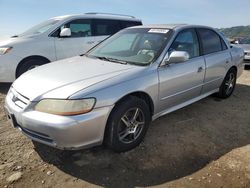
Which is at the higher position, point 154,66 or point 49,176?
point 154,66

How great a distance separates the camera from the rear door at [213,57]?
4.64 meters

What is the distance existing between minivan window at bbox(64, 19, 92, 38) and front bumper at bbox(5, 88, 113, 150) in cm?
427

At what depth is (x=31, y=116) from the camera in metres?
2.84

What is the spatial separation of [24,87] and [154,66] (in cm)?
166

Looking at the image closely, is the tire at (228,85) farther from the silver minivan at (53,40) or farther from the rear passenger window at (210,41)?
the silver minivan at (53,40)

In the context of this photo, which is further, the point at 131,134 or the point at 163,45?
the point at 163,45

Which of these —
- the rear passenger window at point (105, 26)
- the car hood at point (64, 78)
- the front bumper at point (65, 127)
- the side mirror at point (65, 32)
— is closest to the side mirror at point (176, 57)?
the car hood at point (64, 78)

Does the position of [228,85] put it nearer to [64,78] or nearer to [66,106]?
[64,78]

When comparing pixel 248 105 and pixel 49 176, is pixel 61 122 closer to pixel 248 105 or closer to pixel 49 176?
pixel 49 176

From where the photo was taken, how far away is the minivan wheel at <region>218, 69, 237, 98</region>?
5452 mm

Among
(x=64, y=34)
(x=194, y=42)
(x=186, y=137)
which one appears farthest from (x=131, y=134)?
(x=64, y=34)

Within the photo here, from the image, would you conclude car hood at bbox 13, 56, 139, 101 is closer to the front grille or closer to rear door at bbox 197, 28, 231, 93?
the front grille

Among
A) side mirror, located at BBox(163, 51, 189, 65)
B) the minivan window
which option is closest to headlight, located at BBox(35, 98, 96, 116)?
side mirror, located at BBox(163, 51, 189, 65)

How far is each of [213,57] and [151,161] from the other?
2.48 m
